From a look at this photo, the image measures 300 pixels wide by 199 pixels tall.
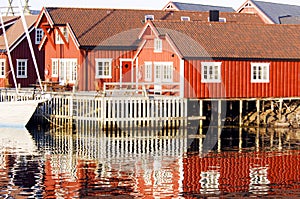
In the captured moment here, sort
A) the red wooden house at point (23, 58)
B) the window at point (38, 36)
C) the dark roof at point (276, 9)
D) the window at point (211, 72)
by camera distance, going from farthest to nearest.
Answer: the dark roof at point (276, 9)
the window at point (38, 36)
the red wooden house at point (23, 58)
the window at point (211, 72)

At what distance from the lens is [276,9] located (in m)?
75.4

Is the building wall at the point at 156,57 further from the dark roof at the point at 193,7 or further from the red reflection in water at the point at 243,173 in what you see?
the dark roof at the point at 193,7

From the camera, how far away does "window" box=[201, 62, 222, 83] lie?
48.8 metres

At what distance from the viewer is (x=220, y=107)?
4925 cm

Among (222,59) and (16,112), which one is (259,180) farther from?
(16,112)

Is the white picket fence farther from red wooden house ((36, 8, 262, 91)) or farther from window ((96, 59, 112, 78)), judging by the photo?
window ((96, 59, 112, 78))

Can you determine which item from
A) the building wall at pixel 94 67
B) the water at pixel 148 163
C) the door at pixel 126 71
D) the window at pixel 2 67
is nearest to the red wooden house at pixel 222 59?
the water at pixel 148 163

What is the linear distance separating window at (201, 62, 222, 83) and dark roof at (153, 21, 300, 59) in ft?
1.61

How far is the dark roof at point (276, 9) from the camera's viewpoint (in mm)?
72688

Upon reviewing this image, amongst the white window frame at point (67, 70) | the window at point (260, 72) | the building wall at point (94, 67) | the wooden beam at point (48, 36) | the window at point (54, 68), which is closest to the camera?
the window at point (260, 72)

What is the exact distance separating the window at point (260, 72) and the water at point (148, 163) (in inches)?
163

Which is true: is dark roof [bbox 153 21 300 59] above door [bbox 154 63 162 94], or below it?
above

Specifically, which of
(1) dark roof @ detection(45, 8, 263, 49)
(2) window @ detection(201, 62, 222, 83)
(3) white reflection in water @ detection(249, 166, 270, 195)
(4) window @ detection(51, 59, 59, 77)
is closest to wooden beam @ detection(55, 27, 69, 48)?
(1) dark roof @ detection(45, 8, 263, 49)

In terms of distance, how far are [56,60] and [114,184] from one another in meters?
31.8
